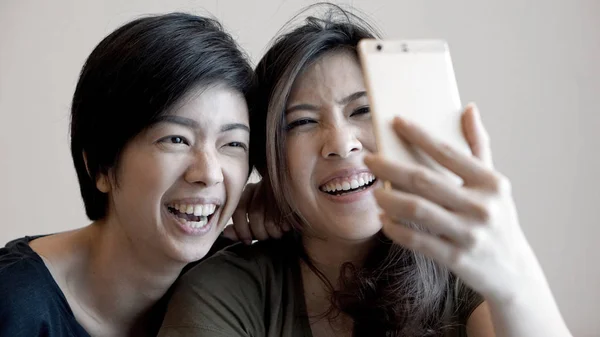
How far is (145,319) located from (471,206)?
664 mm

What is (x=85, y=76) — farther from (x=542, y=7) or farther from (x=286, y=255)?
(x=542, y=7)

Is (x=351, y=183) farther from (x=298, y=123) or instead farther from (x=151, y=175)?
(x=151, y=175)

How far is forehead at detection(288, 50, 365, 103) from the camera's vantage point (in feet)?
3.19

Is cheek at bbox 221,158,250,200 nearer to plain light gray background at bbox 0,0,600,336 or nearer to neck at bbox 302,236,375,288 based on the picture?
neck at bbox 302,236,375,288

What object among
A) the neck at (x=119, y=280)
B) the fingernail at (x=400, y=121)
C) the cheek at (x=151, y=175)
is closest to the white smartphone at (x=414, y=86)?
the fingernail at (x=400, y=121)

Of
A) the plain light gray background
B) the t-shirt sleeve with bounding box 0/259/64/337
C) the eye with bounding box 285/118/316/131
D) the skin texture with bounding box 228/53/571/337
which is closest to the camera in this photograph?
the skin texture with bounding box 228/53/571/337

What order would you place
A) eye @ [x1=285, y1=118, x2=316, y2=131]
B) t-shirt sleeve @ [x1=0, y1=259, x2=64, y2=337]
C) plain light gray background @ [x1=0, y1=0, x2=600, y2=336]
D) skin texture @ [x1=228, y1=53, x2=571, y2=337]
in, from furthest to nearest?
plain light gray background @ [x1=0, y1=0, x2=600, y2=336] < eye @ [x1=285, y1=118, x2=316, y2=131] < t-shirt sleeve @ [x1=0, y1=259, x2=64, y2=337] < skin texture @ [x1=228, y1=53, x2=571, y2=337]

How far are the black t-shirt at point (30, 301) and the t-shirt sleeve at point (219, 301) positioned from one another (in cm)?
15

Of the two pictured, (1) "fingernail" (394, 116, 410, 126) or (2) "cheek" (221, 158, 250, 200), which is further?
(2) "cheek" (221, 158, 250, 200)

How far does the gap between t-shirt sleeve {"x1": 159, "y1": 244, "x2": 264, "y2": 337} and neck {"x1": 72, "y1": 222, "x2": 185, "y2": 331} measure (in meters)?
0.05

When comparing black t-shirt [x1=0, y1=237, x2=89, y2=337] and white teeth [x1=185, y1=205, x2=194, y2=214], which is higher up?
white teeth [x1=185, y1=205, x2=194, y2=214]

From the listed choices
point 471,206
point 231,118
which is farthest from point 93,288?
point 471,206

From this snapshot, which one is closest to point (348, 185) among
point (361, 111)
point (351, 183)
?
point (351, 183)

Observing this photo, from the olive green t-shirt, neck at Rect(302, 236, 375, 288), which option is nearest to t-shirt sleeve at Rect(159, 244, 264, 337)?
the olive green t-shirt
